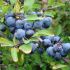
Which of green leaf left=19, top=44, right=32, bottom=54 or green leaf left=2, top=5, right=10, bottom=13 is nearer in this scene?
green leaf left=19, top=44, right=32, bottom=54

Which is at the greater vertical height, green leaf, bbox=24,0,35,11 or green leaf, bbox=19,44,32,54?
green leaf, bbox=24,0,35,11

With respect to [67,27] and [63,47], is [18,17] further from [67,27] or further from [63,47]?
[67,27]

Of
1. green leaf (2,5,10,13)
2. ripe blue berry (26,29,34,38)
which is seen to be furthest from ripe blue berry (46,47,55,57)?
green leaf (2,5,10,13)

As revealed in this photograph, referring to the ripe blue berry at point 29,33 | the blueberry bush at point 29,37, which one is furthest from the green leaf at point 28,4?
the ripe blue berry at point 29,33

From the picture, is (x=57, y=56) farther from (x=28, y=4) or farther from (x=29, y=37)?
(x=28, y=4)

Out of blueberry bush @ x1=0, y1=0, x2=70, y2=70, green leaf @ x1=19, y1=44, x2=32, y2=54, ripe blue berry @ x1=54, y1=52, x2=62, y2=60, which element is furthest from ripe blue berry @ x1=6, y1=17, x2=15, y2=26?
ripe blue berry @ x1=54, y1=52, x2=62, y2=60

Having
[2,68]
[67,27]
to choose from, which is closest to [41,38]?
[2,68]

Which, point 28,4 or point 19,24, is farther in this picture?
point 28,4

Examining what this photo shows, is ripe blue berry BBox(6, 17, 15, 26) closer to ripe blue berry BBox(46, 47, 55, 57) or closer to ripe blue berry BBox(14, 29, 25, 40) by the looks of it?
ripe blue berry BBox(14, 29, 25, 40)

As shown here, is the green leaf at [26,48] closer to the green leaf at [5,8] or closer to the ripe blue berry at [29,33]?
the ripe blue berry at [29,33]

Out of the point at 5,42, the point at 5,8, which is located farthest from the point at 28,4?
the point at 5,42

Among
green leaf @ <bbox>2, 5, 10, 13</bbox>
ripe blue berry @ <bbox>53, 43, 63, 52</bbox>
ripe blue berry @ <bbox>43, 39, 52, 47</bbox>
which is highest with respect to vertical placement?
green leaf @ <bbox>2, 5, 10, 13</bbox>
